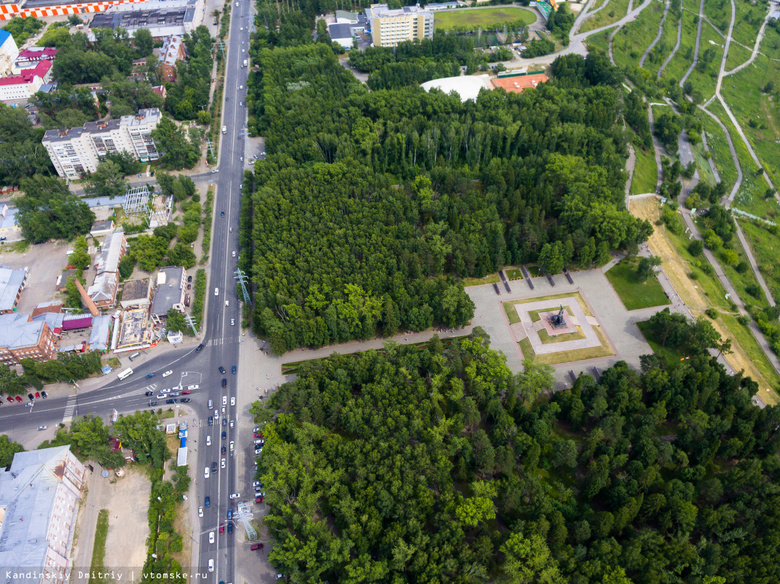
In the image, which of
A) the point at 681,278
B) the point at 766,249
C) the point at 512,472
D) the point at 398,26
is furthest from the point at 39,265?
the point at 766,249

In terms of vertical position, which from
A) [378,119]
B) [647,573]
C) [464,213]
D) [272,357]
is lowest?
[647,573]

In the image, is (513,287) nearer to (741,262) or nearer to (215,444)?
(741,262)

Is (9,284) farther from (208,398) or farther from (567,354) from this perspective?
(567,354)

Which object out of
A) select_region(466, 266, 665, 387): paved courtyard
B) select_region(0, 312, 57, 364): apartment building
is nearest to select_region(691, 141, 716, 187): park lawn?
select_region(466, 266, 665, 387): paved courtyard

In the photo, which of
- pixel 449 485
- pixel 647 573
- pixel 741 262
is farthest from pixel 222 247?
pixel 741 262

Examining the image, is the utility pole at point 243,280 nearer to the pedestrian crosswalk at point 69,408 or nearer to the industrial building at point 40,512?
the pedestrian crosswalk at point 69,408
